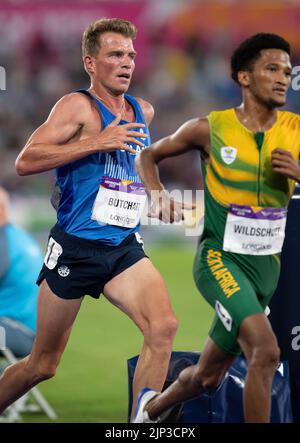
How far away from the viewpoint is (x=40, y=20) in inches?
936

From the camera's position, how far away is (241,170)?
5.40 meters

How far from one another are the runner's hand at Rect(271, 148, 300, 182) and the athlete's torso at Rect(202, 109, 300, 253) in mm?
130

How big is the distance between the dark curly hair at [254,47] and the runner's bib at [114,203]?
3.18ft

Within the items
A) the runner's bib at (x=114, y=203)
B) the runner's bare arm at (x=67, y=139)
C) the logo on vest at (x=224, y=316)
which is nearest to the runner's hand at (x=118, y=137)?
the runner's bare arm at (x=67, y=139)

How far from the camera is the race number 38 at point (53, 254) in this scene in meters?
6.01

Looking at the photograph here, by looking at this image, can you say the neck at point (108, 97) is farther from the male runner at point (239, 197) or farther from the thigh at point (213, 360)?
the thigh at point (213, 360)

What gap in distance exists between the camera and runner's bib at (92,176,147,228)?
19.6 feet

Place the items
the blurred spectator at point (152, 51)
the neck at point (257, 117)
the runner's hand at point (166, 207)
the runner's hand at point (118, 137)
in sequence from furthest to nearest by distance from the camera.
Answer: the blurred spectator at point (152, 51) < the runner's hand at point (118, 137) < the neck at point (257, 117) < the runner's hand at point (166, 207)

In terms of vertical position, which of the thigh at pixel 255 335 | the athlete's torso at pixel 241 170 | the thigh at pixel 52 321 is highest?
the athlete's torso at pixel 241 170

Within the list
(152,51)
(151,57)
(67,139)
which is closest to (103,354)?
(67,139)

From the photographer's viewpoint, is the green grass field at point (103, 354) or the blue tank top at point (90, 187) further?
the green grass field at point (103, 354)

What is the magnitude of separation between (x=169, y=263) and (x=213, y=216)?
11.7m
